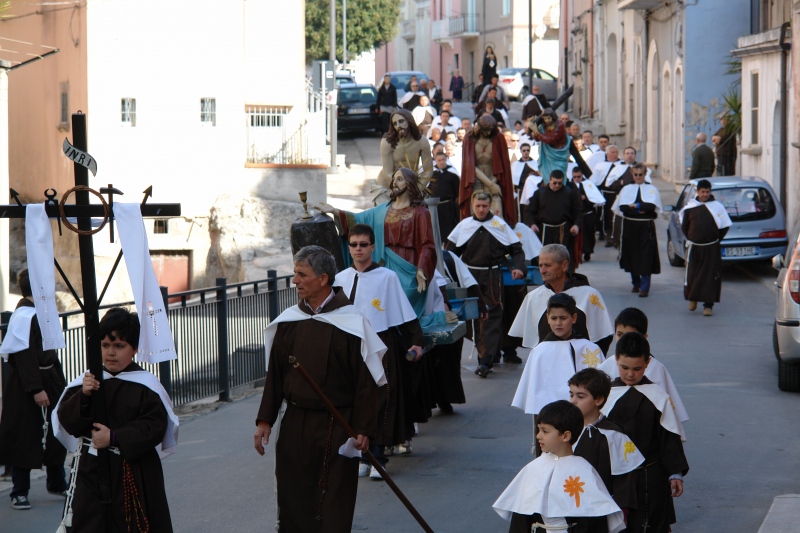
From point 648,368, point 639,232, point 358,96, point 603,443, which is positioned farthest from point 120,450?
point 358,96

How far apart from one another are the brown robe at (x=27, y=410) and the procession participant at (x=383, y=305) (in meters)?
2.00

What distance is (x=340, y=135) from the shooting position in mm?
40719

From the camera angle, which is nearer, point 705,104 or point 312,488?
point 312,488

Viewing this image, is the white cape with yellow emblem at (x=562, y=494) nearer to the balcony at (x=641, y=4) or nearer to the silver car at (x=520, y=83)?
the balcony at (x=641, y=4)

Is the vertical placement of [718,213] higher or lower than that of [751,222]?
higher

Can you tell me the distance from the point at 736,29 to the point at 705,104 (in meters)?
1.96

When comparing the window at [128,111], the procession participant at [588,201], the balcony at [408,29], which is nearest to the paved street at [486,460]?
the procession participant at [588,201]

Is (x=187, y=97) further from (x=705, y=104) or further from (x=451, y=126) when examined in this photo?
(x=705, y=104)

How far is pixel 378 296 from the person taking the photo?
816 cm

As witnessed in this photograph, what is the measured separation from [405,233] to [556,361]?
103 inches

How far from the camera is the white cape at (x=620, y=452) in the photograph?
568 centimetres

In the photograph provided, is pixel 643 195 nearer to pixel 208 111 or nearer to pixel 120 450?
pixel 120 450

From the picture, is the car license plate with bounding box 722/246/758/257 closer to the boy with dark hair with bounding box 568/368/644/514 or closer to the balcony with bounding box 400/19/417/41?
the boy with dark hair with bounding box 568/368/644/514

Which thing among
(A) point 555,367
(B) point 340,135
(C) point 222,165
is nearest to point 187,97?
(C) point 222,165
